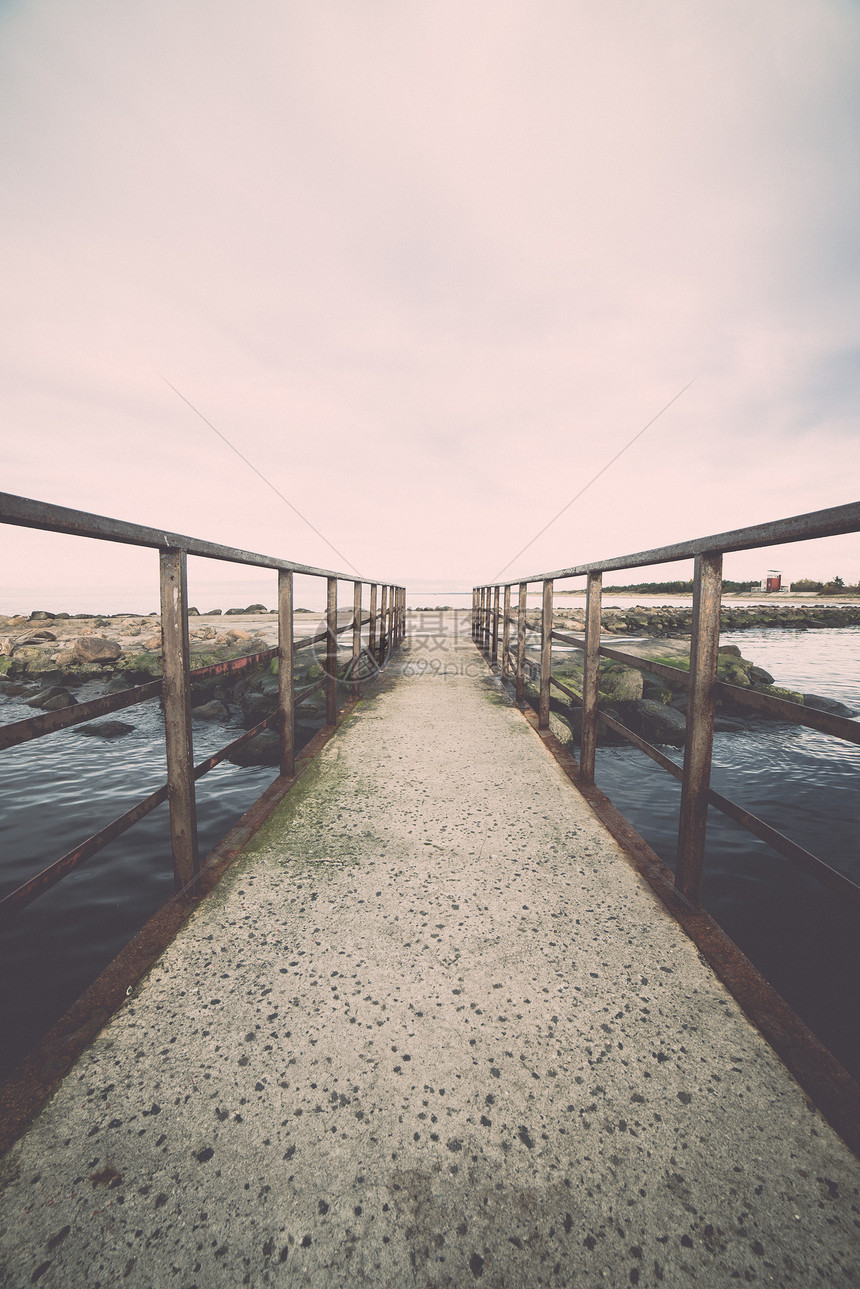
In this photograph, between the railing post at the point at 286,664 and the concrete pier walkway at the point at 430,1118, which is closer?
the concrete pier walkway at the point at 430,1118

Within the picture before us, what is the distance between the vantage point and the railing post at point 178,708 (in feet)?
5.87

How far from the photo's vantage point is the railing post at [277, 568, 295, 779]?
9.37 ft

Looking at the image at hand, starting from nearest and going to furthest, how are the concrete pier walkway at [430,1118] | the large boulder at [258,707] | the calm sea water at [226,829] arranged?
the concrete pier walkway at [430,1118] → the calm sea water at [226,829] → the large boulder at [258,707]

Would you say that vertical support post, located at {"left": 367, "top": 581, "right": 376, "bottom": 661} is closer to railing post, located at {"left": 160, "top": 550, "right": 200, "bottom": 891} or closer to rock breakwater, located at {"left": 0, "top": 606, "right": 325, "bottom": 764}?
rock breakwater, located at {"left": 0, "top": 606, "right": 325, "bottom": 764}

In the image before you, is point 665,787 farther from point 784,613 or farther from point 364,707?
point 784,613

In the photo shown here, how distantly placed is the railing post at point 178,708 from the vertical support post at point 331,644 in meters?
1.92

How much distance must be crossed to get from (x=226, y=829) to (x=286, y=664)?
1.68 m

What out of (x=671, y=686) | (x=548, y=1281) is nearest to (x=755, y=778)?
(x=671, y=686)

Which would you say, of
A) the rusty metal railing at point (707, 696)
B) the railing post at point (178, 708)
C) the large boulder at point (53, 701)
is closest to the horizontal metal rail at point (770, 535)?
the rusty metal railing at point (707, 696)

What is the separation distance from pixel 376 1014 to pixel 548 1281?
626mm

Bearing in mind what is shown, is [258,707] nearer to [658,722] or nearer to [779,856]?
[658,722]

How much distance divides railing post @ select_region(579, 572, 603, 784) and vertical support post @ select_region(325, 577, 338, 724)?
6.11 ft

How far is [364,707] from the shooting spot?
4922 millimetres

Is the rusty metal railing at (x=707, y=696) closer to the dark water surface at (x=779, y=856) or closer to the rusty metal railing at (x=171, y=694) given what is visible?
the dark water surface at (x=779, y=856)
